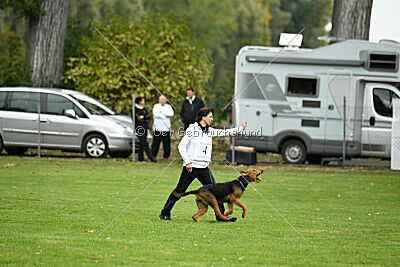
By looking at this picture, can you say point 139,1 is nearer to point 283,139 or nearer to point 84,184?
point 283,139

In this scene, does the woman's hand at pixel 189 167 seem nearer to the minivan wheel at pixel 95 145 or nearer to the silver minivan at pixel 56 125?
the silver minivan at pixel 56 125

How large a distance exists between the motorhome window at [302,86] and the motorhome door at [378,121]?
4.61ft

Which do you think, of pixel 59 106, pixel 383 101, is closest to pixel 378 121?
pixel 383 101

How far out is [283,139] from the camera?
62.7 feet

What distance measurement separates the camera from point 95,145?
19078mm

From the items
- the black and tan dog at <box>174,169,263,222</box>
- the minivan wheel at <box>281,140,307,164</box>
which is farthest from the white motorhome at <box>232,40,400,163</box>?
the black and tan dog at <box>174,169,263,222</box>

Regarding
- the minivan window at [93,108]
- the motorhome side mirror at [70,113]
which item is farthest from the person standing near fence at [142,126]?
the motorhome side mirror at [70,113]

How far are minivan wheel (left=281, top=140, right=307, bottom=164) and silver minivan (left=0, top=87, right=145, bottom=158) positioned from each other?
4.21 meters

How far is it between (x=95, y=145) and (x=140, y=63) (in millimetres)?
4703

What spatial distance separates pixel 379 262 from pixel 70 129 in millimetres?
12815

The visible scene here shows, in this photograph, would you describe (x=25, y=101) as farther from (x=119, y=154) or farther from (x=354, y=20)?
(x=354, y=20)

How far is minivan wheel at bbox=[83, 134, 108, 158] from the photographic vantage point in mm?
19031

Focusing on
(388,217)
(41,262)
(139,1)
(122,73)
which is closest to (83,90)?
(122,73)

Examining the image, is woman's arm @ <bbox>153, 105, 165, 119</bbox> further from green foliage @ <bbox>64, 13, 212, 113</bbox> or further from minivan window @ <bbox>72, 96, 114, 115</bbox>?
green foliage @ <bbox>64, 13, 212, 113</bbox>
